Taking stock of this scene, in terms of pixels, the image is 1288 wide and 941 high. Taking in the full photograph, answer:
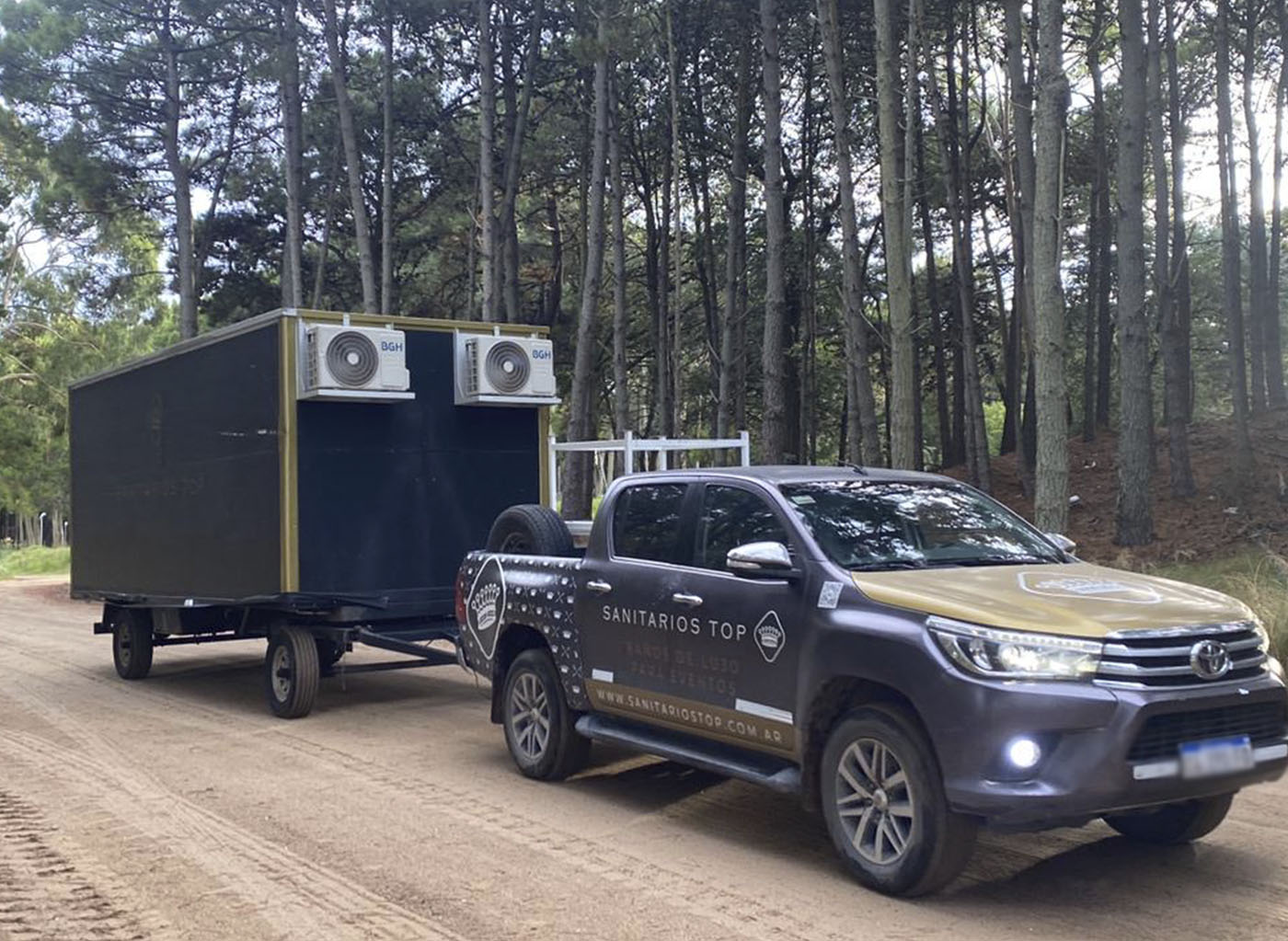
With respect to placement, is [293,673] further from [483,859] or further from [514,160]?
[514,160]

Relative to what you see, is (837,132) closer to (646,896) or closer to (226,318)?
(646,896)

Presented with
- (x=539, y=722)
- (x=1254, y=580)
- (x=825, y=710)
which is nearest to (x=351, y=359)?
(x=539, y=722)

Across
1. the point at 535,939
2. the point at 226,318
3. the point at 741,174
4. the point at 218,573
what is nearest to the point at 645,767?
the point at 535,939

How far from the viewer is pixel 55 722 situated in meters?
10.7

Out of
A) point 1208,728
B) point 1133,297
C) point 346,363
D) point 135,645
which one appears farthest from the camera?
point 1133,297

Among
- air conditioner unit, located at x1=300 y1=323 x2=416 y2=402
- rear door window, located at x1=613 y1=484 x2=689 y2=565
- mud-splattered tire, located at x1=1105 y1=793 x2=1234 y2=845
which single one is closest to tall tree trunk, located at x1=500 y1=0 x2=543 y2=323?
air conditioner unit, located at x1=300 y1=323 x2=416 y2=402

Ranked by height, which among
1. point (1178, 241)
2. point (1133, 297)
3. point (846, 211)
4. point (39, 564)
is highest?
point (1178, 241)

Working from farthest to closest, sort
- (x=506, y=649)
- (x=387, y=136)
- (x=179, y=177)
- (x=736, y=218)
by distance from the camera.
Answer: (x=179, y=177)
(x=387, y=136)
(x=736, y=218)
(x=506, y=649)

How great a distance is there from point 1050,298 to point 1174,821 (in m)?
7.91

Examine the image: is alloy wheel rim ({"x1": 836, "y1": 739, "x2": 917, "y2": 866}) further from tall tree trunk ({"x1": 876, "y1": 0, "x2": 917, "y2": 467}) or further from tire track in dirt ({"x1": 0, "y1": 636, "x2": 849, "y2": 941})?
tall tree trunk ({"x1": 876, "y1": 0, "x2": 917, "y2": 467})

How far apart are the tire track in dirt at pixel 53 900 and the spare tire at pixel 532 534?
333cm

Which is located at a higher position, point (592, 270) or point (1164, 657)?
point (592, 270)

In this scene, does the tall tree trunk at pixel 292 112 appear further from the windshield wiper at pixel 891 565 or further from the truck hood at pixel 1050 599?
the truck hood at pixel 1050 599

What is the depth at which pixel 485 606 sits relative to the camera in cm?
846
